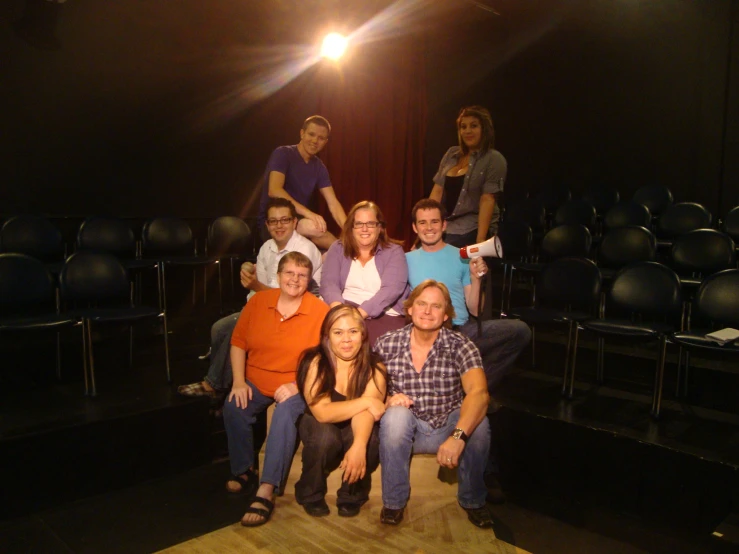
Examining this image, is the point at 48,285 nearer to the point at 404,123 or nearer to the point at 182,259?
the point at 182,259

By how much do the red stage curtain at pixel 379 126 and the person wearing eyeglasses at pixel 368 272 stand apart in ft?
9.73

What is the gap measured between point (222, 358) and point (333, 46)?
12.1 feet

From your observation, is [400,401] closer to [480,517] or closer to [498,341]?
[480,517]

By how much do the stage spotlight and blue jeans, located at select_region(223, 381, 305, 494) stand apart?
386 centimetres

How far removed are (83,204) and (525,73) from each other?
545 cm

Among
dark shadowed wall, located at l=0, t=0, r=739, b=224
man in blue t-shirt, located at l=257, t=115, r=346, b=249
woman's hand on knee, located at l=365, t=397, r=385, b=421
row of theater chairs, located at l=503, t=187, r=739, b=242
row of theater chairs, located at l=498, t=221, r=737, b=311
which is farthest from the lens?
row of theater chairs, located at l=503, t=187, r=739, b=242

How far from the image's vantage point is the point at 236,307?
5.06 metres

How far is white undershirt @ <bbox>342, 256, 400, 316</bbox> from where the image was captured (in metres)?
3.15

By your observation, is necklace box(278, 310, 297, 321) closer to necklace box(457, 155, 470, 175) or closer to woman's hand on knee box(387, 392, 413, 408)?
woman's hand on knee box(387, 392, 413, 408)

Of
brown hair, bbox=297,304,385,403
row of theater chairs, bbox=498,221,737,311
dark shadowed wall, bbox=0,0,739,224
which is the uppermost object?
dark shadowed wall, bbox=0,0,739,224

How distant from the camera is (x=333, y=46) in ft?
19.1

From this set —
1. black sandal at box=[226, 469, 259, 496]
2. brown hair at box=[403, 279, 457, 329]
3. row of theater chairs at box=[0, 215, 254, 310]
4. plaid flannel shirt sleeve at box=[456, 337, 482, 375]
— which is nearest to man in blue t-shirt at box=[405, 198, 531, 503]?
brown hair at box=[403, 279, 457, 329]

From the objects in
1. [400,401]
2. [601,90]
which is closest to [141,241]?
[400,401]

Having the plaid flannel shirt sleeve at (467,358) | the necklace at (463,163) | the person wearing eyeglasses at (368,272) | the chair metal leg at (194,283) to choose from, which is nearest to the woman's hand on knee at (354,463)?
the plaid flannel shirt sleeve at (467,358)
